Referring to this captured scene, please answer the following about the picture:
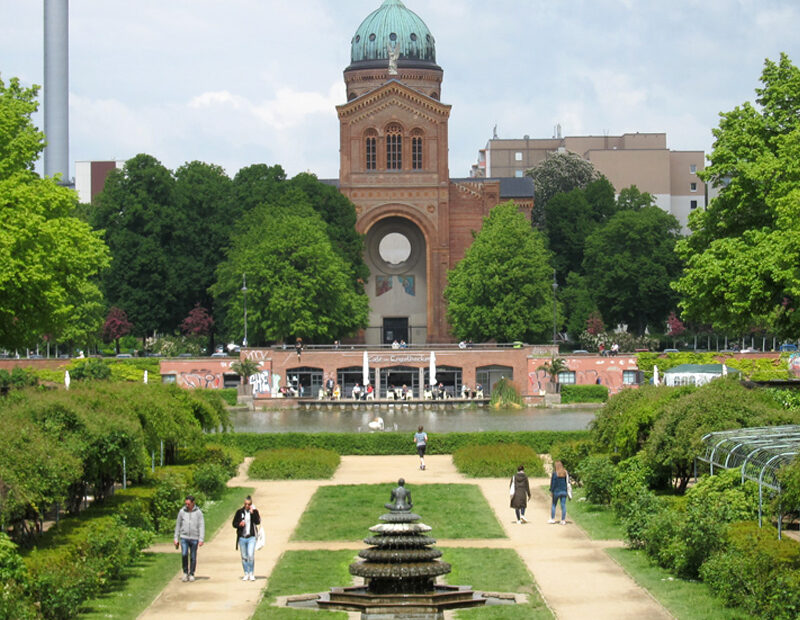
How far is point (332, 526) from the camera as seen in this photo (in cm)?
3209

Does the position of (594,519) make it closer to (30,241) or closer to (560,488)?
(560,488)

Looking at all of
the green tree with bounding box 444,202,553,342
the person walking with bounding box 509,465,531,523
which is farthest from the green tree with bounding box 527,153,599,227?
the person walking with bounding box 509,465,531,523

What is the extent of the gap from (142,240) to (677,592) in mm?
72885

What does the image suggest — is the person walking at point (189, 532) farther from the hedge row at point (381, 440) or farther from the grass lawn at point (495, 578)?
the hedge row at point (381, 440)

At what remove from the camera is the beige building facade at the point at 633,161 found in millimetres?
131875

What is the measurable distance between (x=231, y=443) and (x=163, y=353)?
43360 millimetres

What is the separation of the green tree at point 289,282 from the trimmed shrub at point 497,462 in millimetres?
40802

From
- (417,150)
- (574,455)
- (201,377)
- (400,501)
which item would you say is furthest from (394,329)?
(400,501)

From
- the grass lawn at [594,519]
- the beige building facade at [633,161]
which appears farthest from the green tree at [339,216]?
the grass lawn at [594,519]

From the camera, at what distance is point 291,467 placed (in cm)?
4266

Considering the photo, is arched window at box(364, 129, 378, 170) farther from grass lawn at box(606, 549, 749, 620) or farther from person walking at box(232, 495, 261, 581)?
person walking at box(232, 495, 261, 581)

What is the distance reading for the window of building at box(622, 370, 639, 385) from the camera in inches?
3393

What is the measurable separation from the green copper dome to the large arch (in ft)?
47.8

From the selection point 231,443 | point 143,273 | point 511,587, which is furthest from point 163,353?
point 511,587
